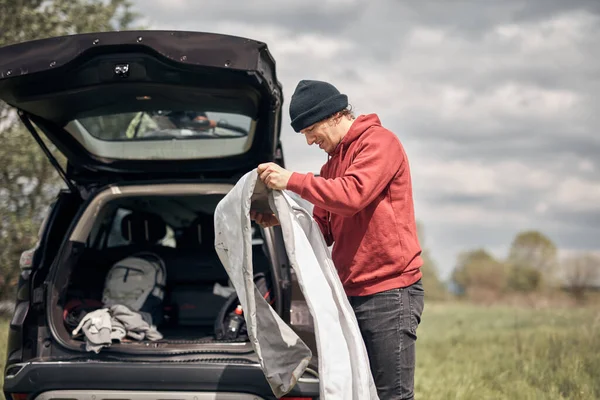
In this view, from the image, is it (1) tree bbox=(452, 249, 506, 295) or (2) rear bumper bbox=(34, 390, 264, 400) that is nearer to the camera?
(2) rear bumper bbox=(34, 390, 264, 400)

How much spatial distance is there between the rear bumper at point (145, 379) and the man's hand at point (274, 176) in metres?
0.92

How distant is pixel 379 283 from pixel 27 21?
7505 millimetres

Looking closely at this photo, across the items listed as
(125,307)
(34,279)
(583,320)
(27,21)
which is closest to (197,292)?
(125,307)

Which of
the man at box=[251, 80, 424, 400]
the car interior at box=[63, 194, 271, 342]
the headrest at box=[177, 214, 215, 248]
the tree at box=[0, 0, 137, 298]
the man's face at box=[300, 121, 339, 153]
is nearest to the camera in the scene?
the man at box=[251, 80, 424, 400]

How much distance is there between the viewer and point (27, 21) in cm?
871

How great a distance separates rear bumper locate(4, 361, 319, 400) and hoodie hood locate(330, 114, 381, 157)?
3.53 feet

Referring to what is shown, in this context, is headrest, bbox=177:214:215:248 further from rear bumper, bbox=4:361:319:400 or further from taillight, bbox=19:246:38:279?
rear bumper, bbox=4:361:319:400

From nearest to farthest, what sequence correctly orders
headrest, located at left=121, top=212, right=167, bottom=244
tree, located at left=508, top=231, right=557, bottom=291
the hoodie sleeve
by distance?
the hoodie sleeve
headrest, located at left=121, top=212, right=167, bottom=244
tree, located at left=508, top=231, right=557, bottom=291

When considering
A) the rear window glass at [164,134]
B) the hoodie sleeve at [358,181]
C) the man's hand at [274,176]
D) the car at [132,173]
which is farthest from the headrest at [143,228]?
the hoodie sleeve at [358,181]

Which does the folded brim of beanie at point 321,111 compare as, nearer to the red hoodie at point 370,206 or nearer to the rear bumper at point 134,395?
the red hoodie at point 370,206

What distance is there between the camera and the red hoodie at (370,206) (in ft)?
8.43

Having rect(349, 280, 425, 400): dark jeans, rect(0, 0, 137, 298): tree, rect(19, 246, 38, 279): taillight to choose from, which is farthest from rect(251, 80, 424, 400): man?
rect(0, 0, 137, 298): tree

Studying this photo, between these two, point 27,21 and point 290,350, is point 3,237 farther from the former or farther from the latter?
point 290,350

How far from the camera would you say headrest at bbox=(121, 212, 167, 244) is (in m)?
4.85
